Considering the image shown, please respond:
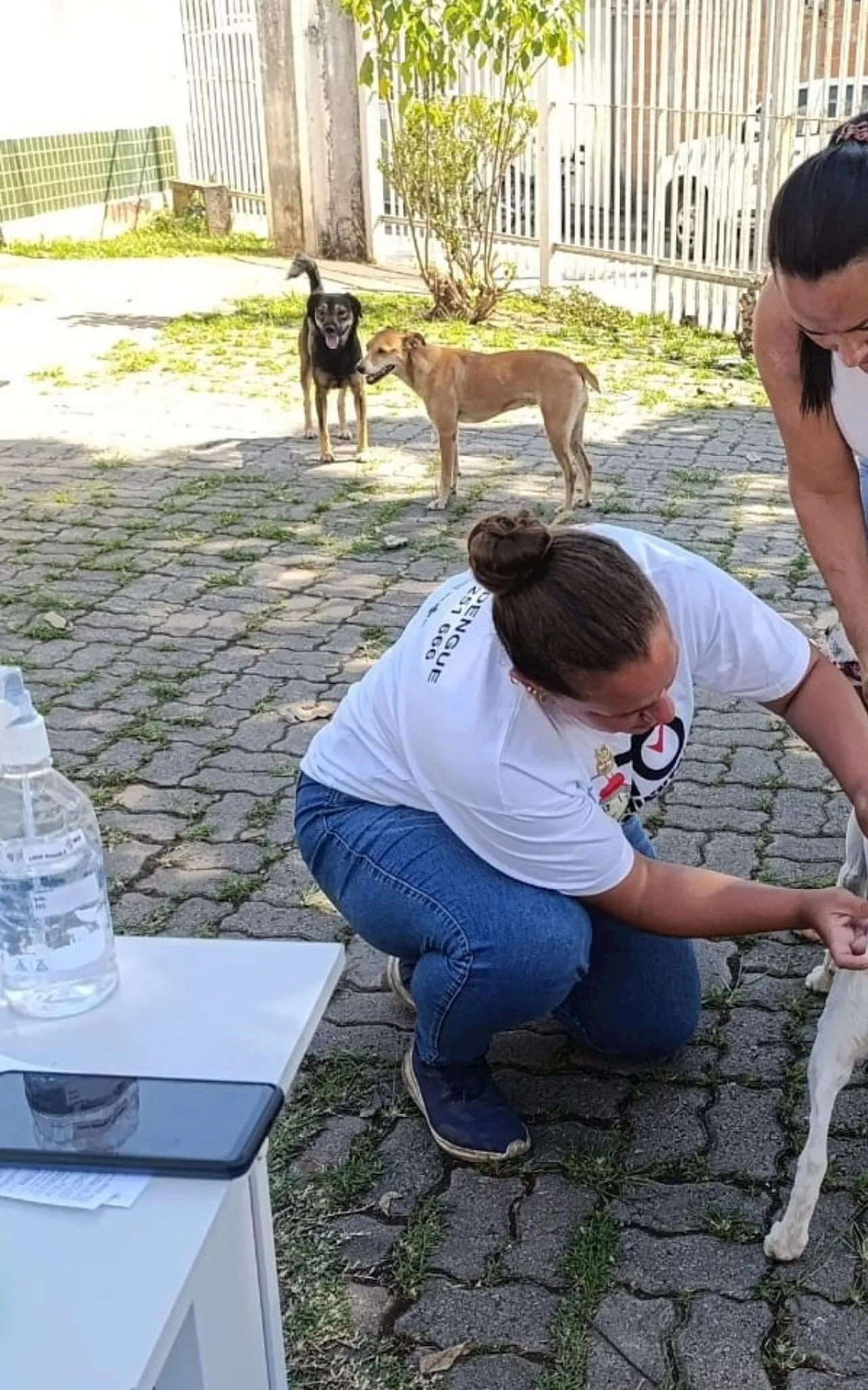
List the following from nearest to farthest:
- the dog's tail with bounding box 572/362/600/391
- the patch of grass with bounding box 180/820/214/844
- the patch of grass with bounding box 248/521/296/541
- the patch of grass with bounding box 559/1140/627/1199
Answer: the patch of grass with bounding box 559/1140/627/1199
the patch of grass with bounding box 180/820/214/844
the patch of grass with bounding box 248/521/296/541
the dog's tail with bounding box 572/362/600/391

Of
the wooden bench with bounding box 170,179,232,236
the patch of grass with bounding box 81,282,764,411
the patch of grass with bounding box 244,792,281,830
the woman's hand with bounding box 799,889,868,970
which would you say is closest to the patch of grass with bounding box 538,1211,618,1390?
Result: the woman's hand with bounding box 799,889,868,970

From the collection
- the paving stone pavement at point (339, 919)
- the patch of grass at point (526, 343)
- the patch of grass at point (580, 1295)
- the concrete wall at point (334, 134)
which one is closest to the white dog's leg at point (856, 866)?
the paving stone pavement at point (339, 919)

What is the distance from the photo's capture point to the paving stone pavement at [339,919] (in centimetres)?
220

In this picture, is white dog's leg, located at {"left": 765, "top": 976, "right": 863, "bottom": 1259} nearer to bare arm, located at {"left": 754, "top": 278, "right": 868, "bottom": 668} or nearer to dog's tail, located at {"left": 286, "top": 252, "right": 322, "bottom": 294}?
bare arm, located at {"left": 754, "top": 278, "right": 868, "bottom": 668}

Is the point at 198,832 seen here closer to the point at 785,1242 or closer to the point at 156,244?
the point at 785,1242

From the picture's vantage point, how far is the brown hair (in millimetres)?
2018

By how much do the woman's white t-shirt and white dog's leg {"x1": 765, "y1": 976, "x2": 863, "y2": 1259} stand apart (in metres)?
0.38

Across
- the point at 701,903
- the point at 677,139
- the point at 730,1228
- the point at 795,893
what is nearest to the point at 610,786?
the point at 701,903

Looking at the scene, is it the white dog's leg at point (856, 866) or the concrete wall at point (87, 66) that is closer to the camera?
the white dog's leg at point (856, 866)

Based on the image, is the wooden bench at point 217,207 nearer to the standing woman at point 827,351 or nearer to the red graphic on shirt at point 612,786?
the standing woman at point 827,351

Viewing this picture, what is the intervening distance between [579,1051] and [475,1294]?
67 cm

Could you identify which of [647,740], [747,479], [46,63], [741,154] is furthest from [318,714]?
[46,63]

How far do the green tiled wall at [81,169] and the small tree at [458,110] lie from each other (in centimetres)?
→ 447

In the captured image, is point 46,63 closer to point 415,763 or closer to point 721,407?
point 721,407
